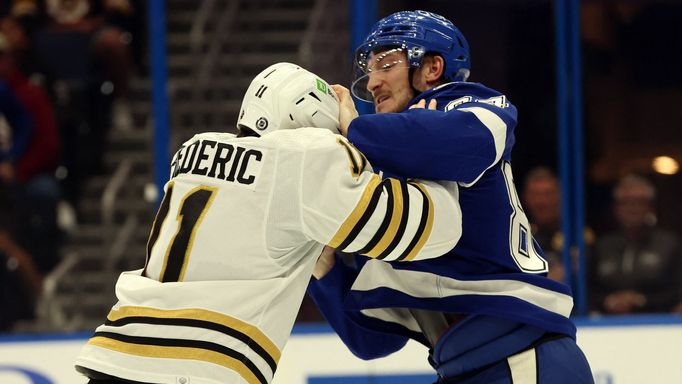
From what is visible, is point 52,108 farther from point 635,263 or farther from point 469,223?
point 469,223

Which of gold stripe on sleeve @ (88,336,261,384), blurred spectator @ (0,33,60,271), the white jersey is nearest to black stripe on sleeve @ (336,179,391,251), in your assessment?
the white jersey

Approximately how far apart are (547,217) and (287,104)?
263 cm

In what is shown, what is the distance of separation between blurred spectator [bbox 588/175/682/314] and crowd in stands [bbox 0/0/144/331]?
7.23 ft

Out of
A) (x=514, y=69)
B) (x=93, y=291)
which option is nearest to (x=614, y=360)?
(x=514, y=69)

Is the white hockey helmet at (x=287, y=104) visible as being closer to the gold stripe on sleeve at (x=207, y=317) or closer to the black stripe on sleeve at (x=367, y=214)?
the black stripe on sleeve at (x=367, y=214)

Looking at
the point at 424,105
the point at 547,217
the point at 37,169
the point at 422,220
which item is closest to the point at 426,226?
the point at 422,220

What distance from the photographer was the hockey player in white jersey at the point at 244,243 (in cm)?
228

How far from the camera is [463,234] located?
2.50 meters

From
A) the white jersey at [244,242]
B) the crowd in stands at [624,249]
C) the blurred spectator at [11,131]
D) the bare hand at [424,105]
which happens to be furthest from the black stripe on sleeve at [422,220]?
the blurred spectator at [11,131]

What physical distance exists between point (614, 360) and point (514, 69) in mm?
1395

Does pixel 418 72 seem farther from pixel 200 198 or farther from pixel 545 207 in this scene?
pixel 545 207

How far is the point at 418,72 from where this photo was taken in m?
2.67

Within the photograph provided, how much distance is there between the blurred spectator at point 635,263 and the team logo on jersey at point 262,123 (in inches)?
104

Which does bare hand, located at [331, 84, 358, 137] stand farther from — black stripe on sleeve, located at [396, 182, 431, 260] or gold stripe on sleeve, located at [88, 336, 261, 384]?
gold stripe on sleeve, located at [88, 336, 261, 384]
